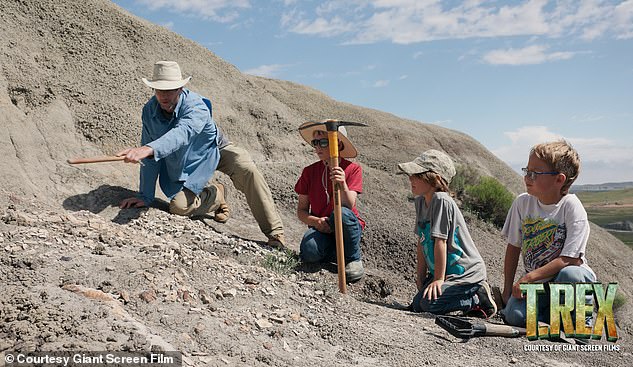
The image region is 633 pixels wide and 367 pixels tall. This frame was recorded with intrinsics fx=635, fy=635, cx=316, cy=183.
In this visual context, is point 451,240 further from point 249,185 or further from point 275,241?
point 249,185

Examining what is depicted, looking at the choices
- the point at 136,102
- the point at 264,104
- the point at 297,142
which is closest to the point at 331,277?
the point at 136,102

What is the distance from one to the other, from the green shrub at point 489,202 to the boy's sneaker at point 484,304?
6345mm

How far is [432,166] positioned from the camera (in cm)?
474

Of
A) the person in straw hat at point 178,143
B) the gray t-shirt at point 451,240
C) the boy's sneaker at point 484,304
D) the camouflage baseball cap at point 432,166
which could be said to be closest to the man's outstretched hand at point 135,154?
the person in straw hat at point 178,143

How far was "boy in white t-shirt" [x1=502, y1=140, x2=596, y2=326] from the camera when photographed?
421 centimetres

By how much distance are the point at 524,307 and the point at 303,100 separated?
10142 millimetres

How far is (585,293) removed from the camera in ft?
13.6

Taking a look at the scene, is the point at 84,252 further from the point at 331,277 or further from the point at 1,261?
the point at 331,277

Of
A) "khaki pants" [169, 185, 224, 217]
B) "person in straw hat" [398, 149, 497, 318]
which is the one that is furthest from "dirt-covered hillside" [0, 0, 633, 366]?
"person in straw hat" [398, 149, 497, 318]

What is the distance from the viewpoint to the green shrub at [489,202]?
1102 centimetres

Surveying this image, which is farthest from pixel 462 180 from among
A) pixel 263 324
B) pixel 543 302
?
pixel 263 324

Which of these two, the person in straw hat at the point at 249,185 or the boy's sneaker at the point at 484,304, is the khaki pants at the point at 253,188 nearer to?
the person in straw hat at the point at 249,185

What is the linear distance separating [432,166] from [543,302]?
1230 mm

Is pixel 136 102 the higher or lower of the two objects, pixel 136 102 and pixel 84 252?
the higher
